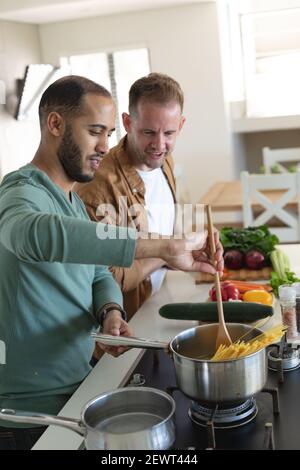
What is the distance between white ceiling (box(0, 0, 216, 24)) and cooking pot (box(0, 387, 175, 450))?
3716 millimetres

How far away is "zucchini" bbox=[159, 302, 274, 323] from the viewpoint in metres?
1.43

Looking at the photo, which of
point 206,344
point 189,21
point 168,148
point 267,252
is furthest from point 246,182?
point 206,344

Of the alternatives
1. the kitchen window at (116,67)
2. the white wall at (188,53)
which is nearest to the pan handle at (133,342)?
the white wall at (188,53)

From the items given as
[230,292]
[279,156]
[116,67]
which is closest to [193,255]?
[230,292]

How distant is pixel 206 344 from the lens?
118 centimetres

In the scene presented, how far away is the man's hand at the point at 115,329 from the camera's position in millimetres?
1286

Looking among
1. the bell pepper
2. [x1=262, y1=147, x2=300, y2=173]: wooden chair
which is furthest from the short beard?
[x1=262, y1=147, x2=300, y2=173]: wooden chair

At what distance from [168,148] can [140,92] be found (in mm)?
187

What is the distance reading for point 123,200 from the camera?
182cm

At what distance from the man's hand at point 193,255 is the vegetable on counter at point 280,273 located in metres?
0.51

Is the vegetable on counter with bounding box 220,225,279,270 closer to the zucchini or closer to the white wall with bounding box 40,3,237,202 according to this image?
the zucchini

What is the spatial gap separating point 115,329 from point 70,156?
0.39 meters

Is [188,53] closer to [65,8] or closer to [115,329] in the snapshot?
[65,8]

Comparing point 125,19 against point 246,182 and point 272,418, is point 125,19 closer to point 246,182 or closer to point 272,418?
point 246,182
